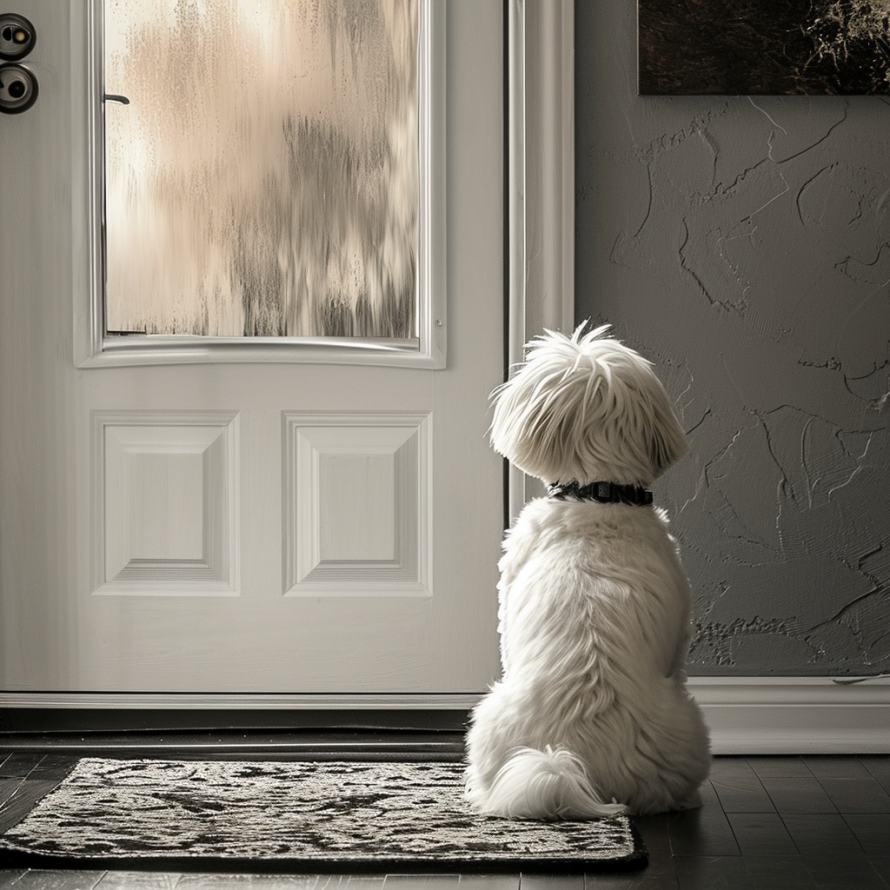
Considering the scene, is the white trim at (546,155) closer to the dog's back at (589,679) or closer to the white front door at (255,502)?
the white front door at (255,502)

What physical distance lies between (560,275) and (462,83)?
0.52 meters

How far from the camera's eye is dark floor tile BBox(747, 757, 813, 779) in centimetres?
265

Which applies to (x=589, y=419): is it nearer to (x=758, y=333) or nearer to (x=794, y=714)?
(x=758, y=333)

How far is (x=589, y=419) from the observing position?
2123 millimetres

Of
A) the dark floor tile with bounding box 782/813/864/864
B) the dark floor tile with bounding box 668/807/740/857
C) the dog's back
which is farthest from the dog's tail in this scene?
the dark floor tile with bounding box 782/813/864/864

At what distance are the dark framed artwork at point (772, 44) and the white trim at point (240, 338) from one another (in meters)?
0.51

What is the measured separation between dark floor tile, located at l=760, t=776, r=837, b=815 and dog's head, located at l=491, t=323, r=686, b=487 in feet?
2.43

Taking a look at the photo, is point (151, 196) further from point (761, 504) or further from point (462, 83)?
point (761, 504)

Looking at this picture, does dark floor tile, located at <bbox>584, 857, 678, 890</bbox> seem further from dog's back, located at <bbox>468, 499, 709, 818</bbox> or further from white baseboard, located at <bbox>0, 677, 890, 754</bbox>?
white baseboard, located at <bbox>0, 677, 890, 754</bbox>

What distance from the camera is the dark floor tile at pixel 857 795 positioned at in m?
2.38

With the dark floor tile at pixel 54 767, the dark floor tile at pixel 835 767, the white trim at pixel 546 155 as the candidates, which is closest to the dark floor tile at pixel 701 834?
the dark floor tile at pixel 835 767

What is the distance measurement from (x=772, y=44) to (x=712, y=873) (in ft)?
6.07

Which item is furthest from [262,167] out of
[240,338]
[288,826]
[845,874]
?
[845,874]

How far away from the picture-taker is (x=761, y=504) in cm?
288
